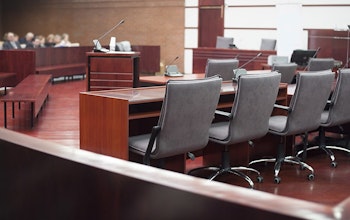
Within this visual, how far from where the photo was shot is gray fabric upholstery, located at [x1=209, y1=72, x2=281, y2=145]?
371cm

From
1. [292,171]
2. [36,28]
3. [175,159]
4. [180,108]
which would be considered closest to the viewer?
[180,108]

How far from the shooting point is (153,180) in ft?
2.61

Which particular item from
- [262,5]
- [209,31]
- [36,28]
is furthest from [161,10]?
[36,28]

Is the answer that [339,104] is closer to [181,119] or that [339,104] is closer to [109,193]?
[181,119]

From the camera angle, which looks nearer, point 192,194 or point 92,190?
point 192,194

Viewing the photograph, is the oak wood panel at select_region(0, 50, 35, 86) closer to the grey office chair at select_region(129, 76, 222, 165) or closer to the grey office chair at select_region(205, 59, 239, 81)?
the grey office chair at select_region(205, 59, 239, 81)

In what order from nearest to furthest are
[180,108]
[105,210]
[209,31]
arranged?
1. [105,210]
2. [180,108]
3. [209,31]

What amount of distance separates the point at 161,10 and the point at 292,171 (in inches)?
396

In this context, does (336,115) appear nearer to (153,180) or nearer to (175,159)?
(175,159)

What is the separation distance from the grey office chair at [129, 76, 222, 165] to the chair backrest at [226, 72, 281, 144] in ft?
0.82

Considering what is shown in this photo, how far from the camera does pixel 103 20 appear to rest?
15.1 m

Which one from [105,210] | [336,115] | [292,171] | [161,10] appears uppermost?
[161,10]

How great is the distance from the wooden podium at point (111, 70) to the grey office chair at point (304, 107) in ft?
8.24

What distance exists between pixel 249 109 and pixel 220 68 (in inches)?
89.8
